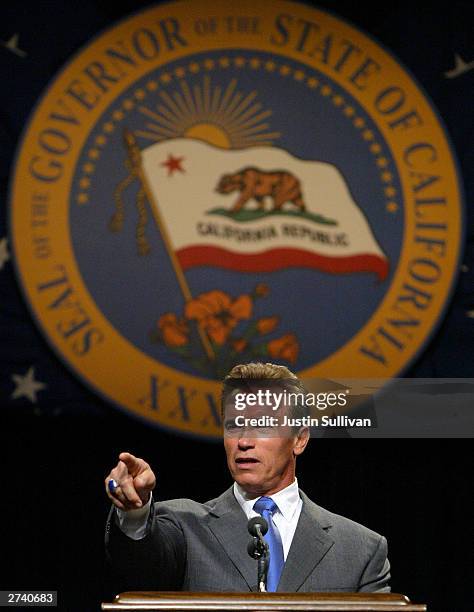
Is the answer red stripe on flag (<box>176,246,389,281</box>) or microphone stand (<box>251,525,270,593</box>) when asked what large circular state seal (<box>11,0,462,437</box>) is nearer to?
red stripe on flag (<box>176,246,389,281</box>)

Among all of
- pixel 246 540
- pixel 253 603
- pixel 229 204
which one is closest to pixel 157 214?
pixel 229 204

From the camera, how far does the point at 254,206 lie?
13.1 feet

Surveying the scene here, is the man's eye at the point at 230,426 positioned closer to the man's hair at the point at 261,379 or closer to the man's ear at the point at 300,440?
the man's hair at the point at 261,379

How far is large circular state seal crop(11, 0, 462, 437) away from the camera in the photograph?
3904 mm

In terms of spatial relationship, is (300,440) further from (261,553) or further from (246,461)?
(261,553)

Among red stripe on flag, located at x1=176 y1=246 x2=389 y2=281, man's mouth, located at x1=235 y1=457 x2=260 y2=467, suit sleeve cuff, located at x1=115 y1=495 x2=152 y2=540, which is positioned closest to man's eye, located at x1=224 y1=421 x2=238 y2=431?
man's mouth, located at x1=235 y1=457 x2=260 y2=467

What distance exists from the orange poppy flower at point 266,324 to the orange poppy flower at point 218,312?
0.05 metres

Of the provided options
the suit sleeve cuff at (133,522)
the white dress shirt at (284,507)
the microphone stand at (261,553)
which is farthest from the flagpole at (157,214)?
the microphone stand at (261,553)

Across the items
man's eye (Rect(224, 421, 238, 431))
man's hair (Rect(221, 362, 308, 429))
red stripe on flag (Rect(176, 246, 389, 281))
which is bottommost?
man's eye (Rect(224, 421, 238, 431))

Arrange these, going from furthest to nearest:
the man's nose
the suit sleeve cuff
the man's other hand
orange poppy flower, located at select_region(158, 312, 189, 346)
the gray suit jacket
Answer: orange poppy flower, located at select_region(158, 312, 189, 346) < the man's nose < the gray suit jacket < the suit sleeve cuff < the man's other hand

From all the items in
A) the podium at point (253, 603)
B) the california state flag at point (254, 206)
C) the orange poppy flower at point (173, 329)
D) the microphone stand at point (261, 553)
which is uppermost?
the california state flag at point (254, 206)

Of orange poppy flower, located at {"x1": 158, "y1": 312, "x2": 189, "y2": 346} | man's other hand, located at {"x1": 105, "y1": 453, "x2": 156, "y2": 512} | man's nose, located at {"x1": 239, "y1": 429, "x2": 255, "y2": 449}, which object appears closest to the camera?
man's other hand, located at {"x1": 105, "y1": 453, "x2": 156, "y2": 512}

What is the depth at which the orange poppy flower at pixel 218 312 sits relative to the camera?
12.8ft

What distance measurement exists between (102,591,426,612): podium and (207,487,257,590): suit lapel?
0.53 m
